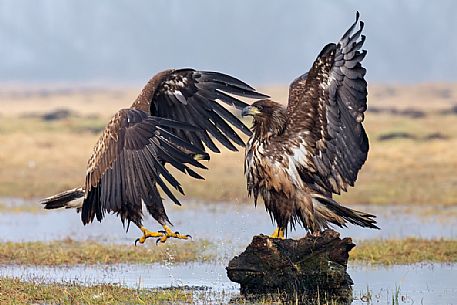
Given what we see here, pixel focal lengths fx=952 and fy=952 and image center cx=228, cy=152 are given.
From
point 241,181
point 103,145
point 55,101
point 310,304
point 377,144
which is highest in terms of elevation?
point 55,101

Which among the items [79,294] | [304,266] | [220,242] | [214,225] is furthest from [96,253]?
[214,225]

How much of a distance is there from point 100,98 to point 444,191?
8160cm

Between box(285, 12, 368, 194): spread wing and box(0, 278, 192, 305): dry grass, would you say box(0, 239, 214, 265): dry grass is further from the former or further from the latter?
box(285, 12, 368, 194): spread wing

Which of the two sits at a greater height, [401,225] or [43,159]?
[43,159]

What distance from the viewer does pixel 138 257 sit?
13.4 meters

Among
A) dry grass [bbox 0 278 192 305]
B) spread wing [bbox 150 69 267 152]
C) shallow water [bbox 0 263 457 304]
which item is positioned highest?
spread wing [bbox 150 69 267 152]

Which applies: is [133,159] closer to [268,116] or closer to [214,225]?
[268,116]

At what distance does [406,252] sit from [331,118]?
4.42 m

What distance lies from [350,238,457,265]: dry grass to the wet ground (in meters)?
0.45

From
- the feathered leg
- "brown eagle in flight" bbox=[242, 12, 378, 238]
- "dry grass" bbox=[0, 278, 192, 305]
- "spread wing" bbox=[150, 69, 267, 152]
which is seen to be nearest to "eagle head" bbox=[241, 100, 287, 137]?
"brown eagle in flight" bbox=[242, 12, 378, 238]

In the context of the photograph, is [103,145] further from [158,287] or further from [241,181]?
[241,181]

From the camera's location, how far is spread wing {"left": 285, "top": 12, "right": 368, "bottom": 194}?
32.1 feet

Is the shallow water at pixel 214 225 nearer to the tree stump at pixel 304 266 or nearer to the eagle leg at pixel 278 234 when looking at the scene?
the eagle leg at pixel 278 234

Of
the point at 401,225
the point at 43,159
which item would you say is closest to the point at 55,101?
the point at 43,159
